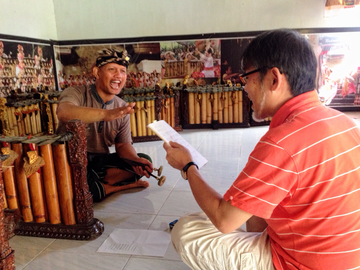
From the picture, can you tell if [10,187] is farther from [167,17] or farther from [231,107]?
[167,17]

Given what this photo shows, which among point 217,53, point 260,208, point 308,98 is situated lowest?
point 260,208

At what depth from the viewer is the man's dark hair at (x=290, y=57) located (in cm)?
128

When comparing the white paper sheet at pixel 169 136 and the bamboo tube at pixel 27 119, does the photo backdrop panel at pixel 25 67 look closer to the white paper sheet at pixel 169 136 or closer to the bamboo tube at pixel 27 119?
the bamboo tube at pixel 27 119

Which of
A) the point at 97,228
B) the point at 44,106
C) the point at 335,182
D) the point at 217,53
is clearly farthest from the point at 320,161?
the point at 217,53

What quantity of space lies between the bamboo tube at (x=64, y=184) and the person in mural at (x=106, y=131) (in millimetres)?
516

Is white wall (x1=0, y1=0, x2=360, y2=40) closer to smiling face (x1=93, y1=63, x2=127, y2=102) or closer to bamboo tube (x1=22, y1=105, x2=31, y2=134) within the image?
bamboo tube (x1=22, y1=105, x2=31, y2=134)

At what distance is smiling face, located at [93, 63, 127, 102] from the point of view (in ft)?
10.4

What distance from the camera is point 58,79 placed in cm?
811

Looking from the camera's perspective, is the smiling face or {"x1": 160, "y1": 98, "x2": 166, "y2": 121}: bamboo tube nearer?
the smiling face

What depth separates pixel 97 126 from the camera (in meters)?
3.28

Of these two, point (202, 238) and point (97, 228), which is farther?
point (97, 228)

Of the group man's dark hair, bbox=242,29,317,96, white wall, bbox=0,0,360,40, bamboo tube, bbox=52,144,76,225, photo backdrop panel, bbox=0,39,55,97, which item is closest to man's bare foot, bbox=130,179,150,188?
bamboo tube, bbox=52,144,76,225

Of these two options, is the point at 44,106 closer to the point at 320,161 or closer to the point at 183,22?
the point at 183,22

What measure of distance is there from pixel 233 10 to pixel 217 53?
3.60 ft
